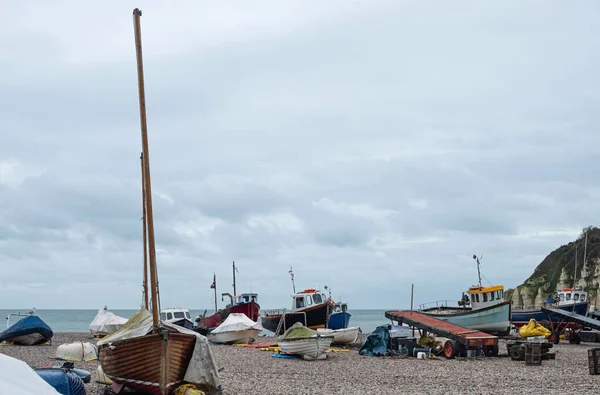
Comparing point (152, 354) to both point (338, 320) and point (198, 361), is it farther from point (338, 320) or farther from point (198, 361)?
point (338, 320)

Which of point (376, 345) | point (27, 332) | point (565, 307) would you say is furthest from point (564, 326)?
point (27, 332)

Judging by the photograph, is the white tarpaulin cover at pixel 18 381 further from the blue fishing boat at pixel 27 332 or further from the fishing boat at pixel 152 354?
the blue fishing boat at pixel 27 332

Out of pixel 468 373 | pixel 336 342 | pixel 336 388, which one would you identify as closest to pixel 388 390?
pixel 336 388

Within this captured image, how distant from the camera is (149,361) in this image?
1616 cm

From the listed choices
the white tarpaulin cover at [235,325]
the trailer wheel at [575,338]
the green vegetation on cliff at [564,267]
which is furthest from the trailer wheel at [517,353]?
the green vegetation on cliff at [564,267]

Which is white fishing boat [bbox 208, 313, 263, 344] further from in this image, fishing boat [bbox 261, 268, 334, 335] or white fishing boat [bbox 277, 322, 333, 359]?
white fishing boat [bbox 277, 322, 333, 359]

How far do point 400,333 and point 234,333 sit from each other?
40.4 ft

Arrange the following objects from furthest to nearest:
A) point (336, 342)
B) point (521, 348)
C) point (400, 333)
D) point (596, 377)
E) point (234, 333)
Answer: point (234, 333)
point (336, 342)
point (400, 333)
point (521, 348)
point (596, 377)

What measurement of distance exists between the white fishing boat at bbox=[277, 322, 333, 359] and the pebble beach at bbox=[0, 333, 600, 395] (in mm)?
566

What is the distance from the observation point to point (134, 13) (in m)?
16.7

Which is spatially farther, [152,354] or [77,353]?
[77,353]

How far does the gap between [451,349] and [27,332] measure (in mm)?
24068

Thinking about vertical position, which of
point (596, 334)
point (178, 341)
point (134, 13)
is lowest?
point (596, 334)

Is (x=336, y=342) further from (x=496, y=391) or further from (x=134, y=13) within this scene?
(x=134, y=13)
